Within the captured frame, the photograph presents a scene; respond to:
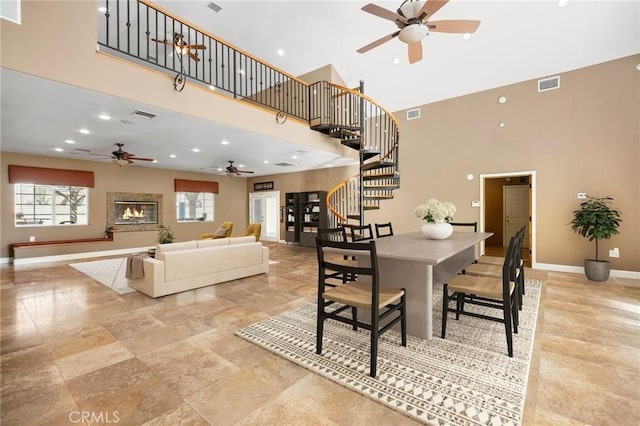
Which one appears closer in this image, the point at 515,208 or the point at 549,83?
the point at 549,83

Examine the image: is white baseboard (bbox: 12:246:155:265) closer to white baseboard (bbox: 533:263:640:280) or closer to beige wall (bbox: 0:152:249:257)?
beige wall (bbox: 0:152:249:257)

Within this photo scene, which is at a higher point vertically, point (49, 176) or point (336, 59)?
point (336, 59)

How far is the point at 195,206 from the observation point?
10.4 metres

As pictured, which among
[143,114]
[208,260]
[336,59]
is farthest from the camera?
[336,59]

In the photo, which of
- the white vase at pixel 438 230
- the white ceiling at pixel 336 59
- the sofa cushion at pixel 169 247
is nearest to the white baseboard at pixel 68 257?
the white ceiling at pixel 336 59

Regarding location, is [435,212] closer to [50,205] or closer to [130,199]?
[130,199]

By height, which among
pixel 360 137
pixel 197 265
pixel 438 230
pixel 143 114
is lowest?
pixel 197 265

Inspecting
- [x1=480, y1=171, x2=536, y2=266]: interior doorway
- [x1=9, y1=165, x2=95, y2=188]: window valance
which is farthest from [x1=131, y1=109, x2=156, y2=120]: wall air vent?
[x1=480, y1=171, x2=536, y2=266]: interior doorway

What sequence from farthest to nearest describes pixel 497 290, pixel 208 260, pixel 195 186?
pixel 195 186 < pixel 208 260 < pixel 497 290

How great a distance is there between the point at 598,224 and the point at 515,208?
12.5ft

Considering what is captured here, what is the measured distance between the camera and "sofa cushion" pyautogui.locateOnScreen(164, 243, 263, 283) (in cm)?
406

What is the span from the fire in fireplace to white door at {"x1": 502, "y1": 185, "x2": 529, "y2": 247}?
11.1 m

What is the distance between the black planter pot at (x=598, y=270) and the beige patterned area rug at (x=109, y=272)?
7.52m
